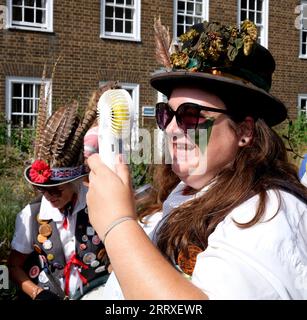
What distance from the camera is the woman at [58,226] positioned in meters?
2.81

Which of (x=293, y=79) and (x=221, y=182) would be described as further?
(x=293, y=79)

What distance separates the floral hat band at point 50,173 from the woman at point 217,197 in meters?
1.19

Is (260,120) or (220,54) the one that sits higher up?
(220,54)

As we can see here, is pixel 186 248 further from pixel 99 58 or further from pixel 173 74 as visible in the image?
pixel 99 58

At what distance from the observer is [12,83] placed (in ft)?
39.5

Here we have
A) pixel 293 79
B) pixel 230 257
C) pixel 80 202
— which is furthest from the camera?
pixel 293 79

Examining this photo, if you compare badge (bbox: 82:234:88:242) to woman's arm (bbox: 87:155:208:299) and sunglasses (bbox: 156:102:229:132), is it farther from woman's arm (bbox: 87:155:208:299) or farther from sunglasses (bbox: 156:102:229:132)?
woman's arm (bbox: 87:155:208:299)

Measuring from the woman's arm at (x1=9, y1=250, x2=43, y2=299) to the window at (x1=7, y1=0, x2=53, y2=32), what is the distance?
9785 millimetres

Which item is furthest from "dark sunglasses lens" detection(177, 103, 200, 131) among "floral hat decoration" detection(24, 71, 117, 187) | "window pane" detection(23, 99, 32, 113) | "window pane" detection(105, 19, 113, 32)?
"window pane" detection(105, 19, 113, 32)

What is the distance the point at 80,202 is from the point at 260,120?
1621 millimetres

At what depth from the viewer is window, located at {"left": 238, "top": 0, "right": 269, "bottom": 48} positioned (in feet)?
49.2

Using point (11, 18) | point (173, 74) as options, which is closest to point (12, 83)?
point (11, 18)

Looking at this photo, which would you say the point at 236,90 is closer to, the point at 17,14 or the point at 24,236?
the point at 24,236

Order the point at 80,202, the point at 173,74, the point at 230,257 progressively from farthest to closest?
the point at 80,202, the point at 173,74, the point at 230,257
